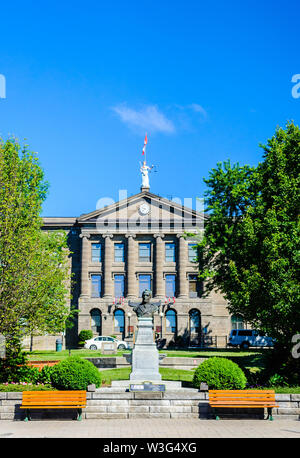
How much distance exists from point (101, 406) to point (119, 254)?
4293cm

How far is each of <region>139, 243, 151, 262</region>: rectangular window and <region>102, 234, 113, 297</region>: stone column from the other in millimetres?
3305

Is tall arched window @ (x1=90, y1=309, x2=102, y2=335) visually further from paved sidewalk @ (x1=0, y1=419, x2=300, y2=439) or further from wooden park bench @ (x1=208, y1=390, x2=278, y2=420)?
wooden park bench @ (x1=208, y1=390, x2=278, y2=420)

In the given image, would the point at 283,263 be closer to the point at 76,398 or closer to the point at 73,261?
the point at 76,398

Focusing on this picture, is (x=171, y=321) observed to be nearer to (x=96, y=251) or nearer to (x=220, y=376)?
(x=96, y=251)

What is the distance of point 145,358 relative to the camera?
66.5 ft

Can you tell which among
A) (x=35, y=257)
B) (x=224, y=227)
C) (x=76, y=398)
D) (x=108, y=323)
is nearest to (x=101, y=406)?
(x=76, y=398)

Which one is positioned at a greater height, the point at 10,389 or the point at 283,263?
the point at 283,263

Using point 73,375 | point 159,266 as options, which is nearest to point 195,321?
point 159,266

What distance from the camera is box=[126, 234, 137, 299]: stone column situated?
5791cm

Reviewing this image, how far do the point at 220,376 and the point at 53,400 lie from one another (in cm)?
Answer: 568

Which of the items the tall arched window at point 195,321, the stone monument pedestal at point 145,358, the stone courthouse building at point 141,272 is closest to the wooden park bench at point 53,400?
the stone monument pedestal at point 145,358

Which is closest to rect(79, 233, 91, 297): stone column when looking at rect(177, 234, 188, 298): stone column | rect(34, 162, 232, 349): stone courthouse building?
rect(34, 162, 232, 349): stone courthouse building

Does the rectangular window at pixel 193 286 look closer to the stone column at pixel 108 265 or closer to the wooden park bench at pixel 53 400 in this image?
the stone column at pixel 108 265

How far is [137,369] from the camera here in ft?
66.1
